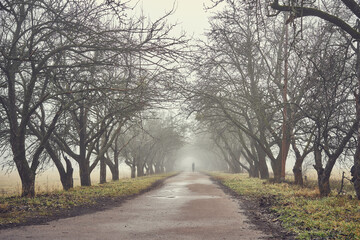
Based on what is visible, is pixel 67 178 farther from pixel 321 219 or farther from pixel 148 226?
pixel 321 219

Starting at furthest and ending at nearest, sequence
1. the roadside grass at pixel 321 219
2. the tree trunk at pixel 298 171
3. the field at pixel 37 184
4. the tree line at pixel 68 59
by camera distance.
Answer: the tree trunk at pixel 298 171, the field at pixel 37 184, the tree line at pixel 68 59, the roadside grass at pixel 321 219

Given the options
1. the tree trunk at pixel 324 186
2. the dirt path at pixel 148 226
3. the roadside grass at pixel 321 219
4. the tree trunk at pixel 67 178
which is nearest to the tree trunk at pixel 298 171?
the tree trunk at pixel 324 186

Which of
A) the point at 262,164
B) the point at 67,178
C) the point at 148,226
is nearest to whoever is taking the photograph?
the point at 148,226

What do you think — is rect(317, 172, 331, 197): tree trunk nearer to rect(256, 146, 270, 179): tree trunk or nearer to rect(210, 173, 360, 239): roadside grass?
rect(210, 173, 360, 239): roadside grass

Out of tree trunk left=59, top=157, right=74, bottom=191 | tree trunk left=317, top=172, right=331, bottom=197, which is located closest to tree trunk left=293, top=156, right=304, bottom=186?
tree trunk left=317, top=172, right=331, bottom=197

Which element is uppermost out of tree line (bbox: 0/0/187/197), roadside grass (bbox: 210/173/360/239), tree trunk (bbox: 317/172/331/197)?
tree line (bbox: 0/0/187/197)

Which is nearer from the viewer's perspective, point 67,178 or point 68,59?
point 68,59

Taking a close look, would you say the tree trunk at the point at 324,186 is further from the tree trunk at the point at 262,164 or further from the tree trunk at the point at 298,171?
the tree trunk at the point at 262,164

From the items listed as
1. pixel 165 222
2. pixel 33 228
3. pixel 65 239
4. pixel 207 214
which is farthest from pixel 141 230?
pixel 207 214

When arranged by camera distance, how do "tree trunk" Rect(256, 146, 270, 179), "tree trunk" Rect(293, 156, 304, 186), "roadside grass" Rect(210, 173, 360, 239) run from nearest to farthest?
"roadside grass" Rect(210, 173, 360, 239)
"tree trunk" Rect(293, 156, 304, 186)
"tree trunk" Rect(256, 146, 270, 179)

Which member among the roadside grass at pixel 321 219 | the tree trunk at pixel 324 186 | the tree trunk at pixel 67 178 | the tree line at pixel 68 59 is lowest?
the roadside grass at pixel 321 219

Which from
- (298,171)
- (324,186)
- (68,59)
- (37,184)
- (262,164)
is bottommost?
(324,186)

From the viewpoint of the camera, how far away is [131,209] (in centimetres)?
912

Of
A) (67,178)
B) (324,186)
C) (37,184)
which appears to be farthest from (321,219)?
(37,184)
